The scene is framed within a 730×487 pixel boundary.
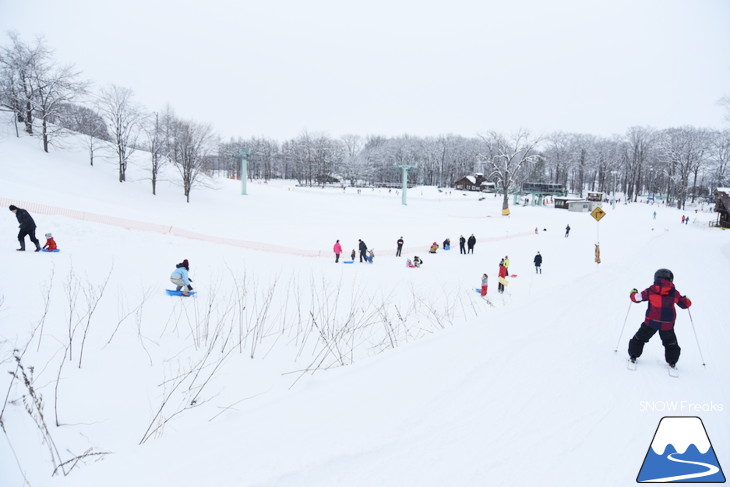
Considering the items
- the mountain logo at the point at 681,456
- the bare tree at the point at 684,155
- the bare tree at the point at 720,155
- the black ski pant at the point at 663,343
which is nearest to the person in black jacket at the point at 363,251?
the black ski pant at the point at 663,343

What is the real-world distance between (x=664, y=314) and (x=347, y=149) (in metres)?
110

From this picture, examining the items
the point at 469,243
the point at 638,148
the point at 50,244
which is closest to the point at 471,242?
the point at 469,243

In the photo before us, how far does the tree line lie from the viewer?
29.5m

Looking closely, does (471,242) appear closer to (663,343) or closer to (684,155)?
(663,343)

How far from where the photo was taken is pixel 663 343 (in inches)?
177

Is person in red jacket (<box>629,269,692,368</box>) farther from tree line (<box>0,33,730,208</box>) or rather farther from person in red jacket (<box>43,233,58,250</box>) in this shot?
tree line (<box>0,33,730,208</box>)

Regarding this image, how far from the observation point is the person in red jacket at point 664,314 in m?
4.40

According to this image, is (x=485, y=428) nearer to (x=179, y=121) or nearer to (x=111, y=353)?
(x=111, y=353)

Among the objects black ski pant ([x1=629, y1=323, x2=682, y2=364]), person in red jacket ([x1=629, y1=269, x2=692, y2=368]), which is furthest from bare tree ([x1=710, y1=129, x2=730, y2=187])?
black ski pant ([x1=629, y1=323, x2=682, y2=364])

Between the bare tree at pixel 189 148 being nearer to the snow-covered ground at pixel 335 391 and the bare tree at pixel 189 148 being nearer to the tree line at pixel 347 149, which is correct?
the tree line at pixel 347 149

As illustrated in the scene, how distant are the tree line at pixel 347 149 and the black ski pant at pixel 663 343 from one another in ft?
124

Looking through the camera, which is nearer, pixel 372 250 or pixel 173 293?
pixel 173 293

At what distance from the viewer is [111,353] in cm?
501

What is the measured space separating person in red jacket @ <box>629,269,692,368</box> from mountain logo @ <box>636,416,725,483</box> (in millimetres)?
1356
